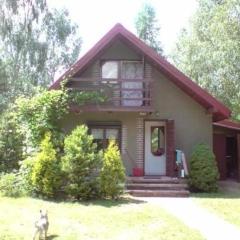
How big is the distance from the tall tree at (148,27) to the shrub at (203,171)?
2458 cm

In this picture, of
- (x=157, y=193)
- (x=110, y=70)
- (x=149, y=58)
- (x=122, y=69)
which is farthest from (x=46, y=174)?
(x=149, y=58)

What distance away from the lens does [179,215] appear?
13.4m

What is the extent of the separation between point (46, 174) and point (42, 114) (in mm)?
2754

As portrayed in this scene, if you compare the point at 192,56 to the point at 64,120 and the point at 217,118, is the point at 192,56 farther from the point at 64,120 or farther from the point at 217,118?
the point at 64,120

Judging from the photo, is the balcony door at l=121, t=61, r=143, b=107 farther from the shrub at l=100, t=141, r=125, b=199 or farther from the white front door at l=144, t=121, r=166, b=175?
the shrub at l=100, t=141, r=125, b=199

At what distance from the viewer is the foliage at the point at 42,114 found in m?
18.0

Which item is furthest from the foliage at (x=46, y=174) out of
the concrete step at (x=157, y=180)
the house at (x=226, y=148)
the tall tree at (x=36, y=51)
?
the tall tree at (x=36, y=51)

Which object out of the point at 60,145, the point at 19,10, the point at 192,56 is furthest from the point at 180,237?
the point at 192,56

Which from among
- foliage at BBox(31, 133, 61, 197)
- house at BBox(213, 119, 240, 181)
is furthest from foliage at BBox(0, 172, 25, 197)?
house at BBox(213, 119, 240, 181)

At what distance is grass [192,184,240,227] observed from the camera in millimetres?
13259

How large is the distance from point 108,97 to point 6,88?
15.5 m

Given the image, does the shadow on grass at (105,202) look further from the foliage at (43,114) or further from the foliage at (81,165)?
the foliage at (43,114)

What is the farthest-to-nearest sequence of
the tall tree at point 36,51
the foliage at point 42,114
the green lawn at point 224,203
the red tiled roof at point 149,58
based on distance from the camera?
1. the tall tree at point 36,51
2. the red tiled roof at point 149,58
3. the foliage at point 42,114
4. the green lawn at point 224,203

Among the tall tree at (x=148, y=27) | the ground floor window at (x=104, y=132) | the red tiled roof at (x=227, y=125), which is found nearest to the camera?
the ground floor window at (x=104, y=132)
